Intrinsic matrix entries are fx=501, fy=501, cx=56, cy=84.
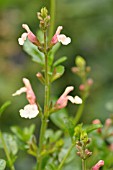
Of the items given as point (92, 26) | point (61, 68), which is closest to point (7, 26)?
point (92, 26)

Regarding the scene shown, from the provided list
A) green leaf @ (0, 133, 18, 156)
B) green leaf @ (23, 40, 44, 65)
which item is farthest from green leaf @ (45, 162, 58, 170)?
green leaf @ (23, 40, 44, 65)

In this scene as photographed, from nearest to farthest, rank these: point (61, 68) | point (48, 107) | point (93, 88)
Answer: point (48, 107) < point (61, 68) < point (93, 88)

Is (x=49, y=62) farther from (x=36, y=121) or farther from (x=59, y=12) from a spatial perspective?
(x=59, y=12)

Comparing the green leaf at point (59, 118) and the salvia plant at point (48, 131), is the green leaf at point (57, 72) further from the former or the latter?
the green leaf at point (59, 118)

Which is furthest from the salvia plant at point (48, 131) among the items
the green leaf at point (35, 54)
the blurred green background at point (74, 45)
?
the blurred green background at point (74, 45)

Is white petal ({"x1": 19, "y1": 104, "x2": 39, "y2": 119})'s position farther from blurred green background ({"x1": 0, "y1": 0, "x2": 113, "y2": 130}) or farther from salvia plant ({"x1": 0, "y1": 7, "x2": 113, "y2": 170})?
blurred green background ({"x1": 0, "y1": 0, "x2": 113, "y2": 130})

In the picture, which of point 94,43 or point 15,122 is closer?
point 15,122

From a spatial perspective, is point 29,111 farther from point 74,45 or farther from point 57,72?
point 74,45

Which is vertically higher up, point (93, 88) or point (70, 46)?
point (70, 46)
